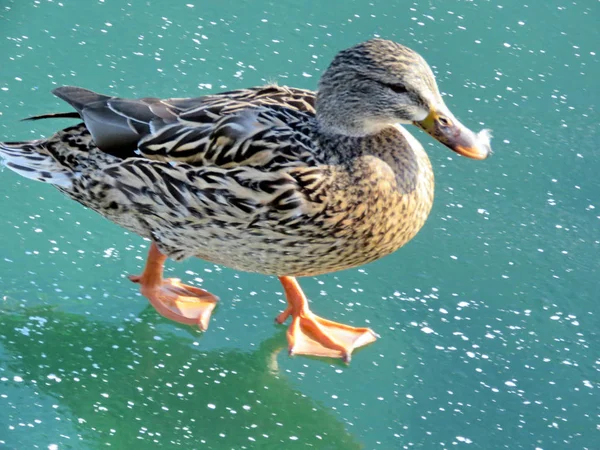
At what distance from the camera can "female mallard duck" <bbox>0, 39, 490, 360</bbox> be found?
3.14 meters

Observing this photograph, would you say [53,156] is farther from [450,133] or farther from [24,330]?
[450,133]

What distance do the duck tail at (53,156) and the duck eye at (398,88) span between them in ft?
3.66

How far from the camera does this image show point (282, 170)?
10.2ft

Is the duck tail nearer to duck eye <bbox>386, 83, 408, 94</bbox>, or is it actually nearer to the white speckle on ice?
the white speckle on ice

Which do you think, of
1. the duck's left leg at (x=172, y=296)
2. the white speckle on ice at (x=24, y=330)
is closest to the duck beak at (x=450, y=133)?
the duck's left leg at (x=172, y=296)

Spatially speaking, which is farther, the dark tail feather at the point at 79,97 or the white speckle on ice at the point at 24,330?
the dark tail feather at the point at 79,97

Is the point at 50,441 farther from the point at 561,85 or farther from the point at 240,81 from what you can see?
the point at 561,85

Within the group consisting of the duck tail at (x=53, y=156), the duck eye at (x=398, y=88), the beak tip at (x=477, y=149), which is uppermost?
A: the duck eye at (x=398, y=88)

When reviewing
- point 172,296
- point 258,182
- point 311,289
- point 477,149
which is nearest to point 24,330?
point 172,296

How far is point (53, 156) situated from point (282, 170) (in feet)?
3.16

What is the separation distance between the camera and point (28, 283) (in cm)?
345

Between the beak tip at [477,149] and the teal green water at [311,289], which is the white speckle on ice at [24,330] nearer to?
the teal green water at [311,289]

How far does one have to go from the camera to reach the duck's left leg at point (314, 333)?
11.2 ft

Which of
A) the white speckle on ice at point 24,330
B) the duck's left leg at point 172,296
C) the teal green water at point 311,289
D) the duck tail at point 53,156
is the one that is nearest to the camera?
the teal green water at point 311,289
